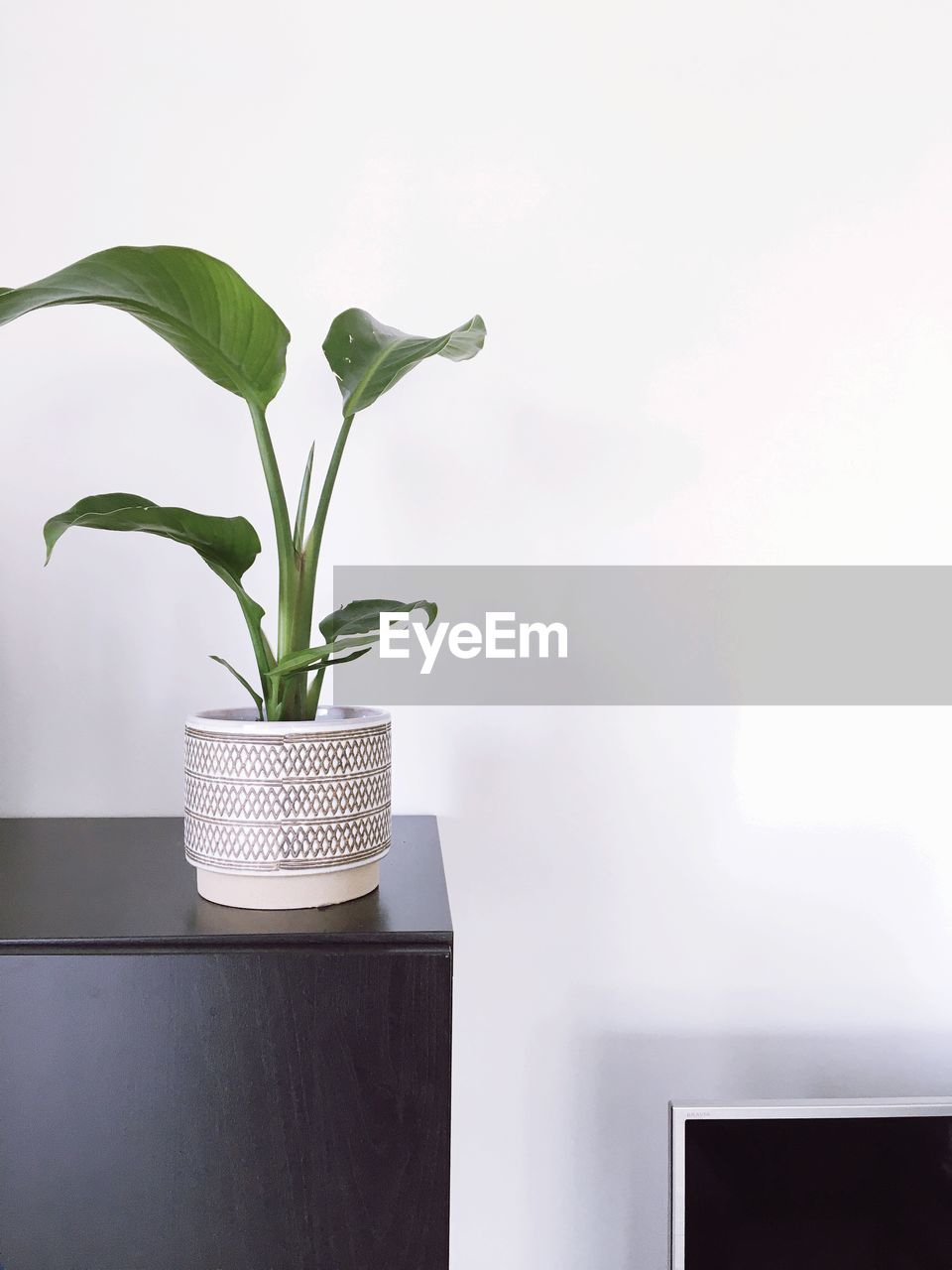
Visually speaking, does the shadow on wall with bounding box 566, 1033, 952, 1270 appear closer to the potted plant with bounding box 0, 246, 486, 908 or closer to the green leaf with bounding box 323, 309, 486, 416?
the potted plant with bounding box 0, 246, 486, 908

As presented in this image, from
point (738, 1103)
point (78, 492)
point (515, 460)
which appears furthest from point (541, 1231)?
point (78, 492)

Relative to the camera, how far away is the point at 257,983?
72cm

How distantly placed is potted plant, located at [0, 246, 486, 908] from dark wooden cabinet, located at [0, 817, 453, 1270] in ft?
0.21

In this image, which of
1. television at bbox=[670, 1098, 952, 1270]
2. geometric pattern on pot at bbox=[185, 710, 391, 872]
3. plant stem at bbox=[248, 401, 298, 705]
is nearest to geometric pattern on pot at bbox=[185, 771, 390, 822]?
geometric pattern on pot at bbox=[185, 710, 391, 872]

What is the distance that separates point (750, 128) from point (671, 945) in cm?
96

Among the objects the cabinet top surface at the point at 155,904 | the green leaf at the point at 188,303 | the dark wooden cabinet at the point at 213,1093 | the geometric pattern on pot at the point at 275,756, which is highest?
the green leaf at the point at 188,303

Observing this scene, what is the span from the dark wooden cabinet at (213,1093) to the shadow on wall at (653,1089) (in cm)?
48

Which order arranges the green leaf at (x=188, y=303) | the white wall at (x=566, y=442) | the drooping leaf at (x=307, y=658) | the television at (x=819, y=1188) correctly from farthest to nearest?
the white wall at (x=566, y=442) < the television at (x=819, y=1188) < the drooping leaf at (x=307, y=658) < the green leaf at (x=188, y=303)

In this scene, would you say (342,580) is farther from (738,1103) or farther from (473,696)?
(738,1103)

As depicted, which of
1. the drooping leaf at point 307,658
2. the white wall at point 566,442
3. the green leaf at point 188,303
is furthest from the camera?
the white wall at point 566,442

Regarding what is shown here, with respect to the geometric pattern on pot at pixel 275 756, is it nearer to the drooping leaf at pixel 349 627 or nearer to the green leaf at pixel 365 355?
the drooping leaf at pixel 349 627

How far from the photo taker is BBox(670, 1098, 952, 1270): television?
972 mm

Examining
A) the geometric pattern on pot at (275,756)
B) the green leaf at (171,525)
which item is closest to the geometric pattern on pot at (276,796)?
the geometric pattern on pot at (275,756)
